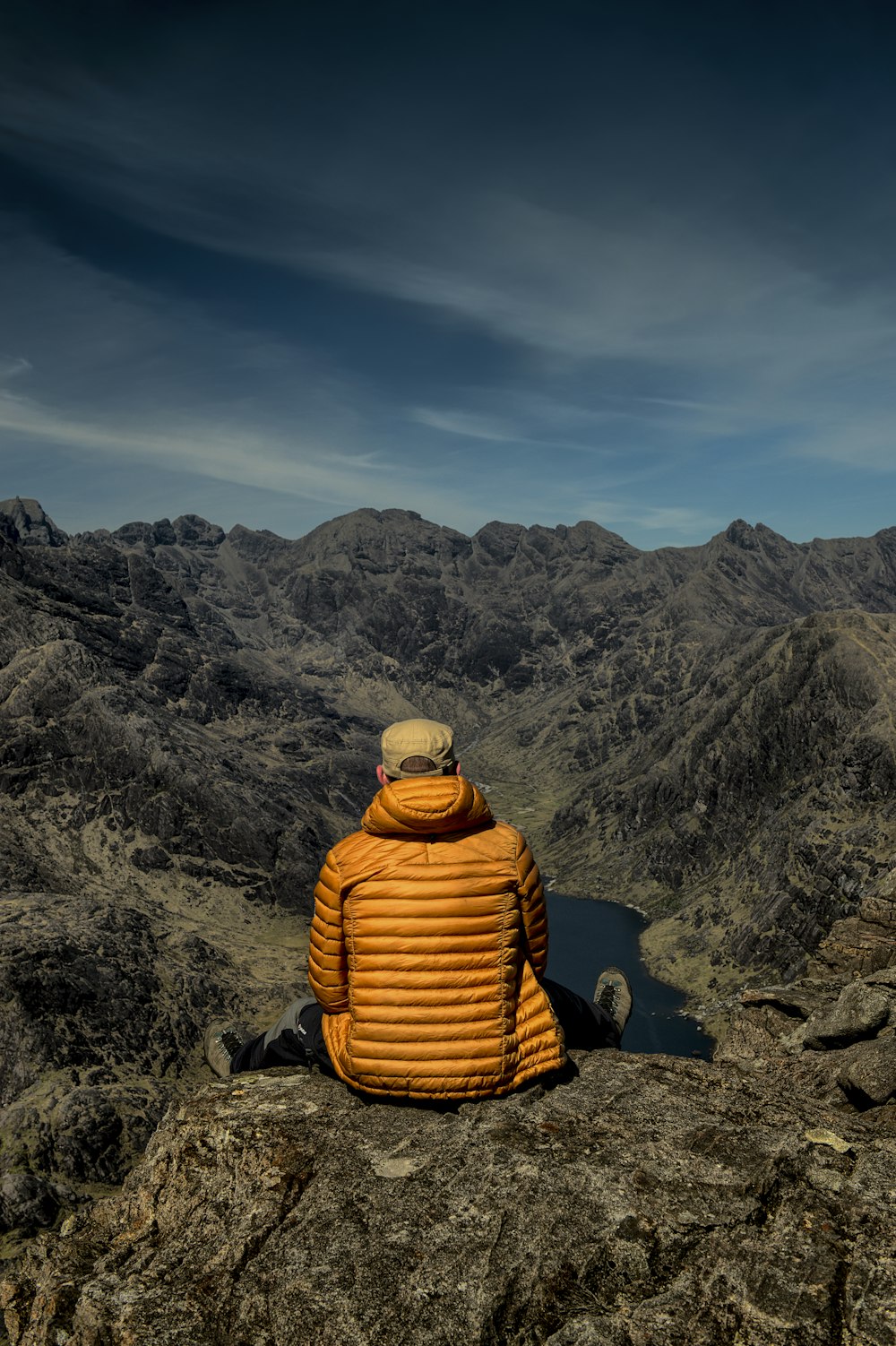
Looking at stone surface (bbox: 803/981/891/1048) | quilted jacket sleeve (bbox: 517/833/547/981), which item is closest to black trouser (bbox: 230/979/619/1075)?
quilted jacket sleeve (bbox: 517/833/547/981)

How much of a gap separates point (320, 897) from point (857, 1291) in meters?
8.57

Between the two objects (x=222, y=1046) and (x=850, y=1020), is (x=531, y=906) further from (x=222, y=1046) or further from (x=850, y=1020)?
(x=850, y=1020)

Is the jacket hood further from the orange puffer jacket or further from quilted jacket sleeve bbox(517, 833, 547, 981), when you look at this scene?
quilted jacket sleeve bbox(517, 833, 547, 981)

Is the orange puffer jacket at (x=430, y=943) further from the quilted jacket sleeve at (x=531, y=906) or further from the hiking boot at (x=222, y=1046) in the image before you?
the hiking boot at (x=222, y=1046)

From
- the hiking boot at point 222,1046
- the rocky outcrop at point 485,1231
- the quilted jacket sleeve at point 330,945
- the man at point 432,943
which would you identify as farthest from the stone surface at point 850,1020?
the quilted jacket sleeve at point 330,945

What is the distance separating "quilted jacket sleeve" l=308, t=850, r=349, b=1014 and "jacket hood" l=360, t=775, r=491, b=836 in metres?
1.17

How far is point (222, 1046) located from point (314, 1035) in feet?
16.9

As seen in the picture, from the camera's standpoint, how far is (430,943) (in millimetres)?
12633

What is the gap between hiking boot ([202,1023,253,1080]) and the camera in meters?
Answer: 18.3

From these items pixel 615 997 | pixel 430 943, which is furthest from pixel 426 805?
Answer: pixel 615 997

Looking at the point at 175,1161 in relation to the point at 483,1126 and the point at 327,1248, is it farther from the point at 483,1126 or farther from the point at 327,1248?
the point at 483,1126

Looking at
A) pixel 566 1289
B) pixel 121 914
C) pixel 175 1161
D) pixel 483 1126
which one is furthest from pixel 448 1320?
pixel 121 914

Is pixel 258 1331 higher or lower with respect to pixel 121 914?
higher

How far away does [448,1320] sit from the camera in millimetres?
9250
